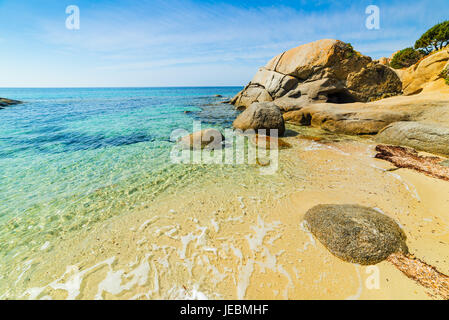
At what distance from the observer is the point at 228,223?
14.2 feet

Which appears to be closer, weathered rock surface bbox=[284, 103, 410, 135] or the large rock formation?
weathered rock surface bbox=[284, 103, 410, 135]

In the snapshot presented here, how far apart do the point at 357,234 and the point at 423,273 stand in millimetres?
909

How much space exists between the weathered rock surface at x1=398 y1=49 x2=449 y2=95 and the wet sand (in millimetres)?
13953

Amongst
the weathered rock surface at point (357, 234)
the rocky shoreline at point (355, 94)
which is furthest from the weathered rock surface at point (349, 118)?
the weathered rock surface at point (357, 234)

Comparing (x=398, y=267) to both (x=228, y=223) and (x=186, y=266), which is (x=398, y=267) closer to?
(x=228, y=223)

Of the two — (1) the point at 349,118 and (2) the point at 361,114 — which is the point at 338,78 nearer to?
(2) the point at 361,114

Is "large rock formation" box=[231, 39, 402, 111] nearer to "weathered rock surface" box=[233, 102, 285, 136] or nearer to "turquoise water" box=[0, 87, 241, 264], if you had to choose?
"weathered rock surface" box=[233, 102, 285, 136]

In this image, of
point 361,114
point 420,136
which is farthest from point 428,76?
point 420,136

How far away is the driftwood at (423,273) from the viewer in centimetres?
258

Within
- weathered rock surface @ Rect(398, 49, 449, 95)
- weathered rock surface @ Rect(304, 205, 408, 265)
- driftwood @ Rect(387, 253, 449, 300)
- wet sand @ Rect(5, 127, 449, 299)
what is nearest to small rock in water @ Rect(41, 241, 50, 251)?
wet sand @ Rect(5, 127, 449, 299)

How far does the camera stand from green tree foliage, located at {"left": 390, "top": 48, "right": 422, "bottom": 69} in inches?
1173

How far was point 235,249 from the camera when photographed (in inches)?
143

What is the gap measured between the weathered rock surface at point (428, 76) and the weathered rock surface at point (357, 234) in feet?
53.9

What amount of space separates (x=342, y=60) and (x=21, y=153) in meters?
23.9
